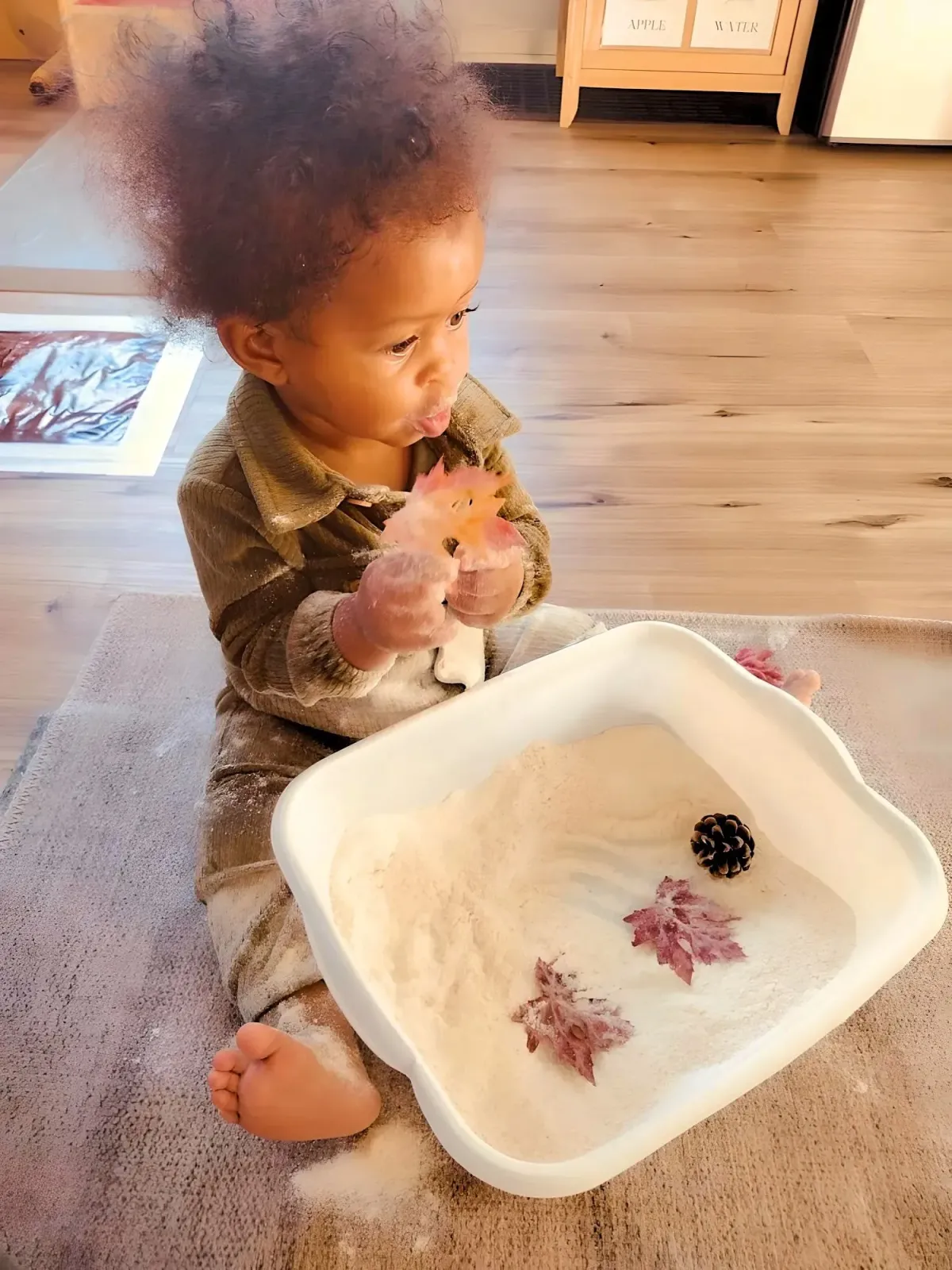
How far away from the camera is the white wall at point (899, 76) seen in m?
1.87

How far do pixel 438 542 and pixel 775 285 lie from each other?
130 cm

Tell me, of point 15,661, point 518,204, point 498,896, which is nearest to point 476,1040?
point 498,896

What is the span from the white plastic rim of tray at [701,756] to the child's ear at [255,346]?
26 cm

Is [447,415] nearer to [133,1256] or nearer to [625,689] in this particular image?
[625,689]

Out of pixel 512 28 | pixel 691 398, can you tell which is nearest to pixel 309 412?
pixel 691 398

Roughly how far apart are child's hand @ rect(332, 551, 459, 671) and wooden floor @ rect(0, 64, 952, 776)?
272 millimetres

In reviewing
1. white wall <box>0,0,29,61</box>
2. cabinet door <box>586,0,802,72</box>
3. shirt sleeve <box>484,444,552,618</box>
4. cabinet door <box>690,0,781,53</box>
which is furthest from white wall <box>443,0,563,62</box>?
shirt sleeve <box>484,444,552,618</box>

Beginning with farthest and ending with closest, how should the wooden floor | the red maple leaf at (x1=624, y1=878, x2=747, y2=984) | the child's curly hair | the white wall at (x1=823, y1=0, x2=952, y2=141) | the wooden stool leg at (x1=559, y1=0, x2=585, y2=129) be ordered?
the wooden stool leg at (x1=559, y1=0, x2=585, y2=129), the white wall at (x1=823, y1=0, x2=952, y2=141), the wooden floor, the red maple leaf at (x1=624, y1=878, x2=747, y2=984), the child's curly hair

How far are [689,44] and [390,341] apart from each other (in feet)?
5.90

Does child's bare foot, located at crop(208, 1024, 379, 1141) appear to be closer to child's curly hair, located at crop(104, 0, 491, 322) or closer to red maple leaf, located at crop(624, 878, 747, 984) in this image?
red maple leaf, located at crop(624, 878, 747, 984)

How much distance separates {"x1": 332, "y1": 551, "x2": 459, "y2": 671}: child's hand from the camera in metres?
0.60

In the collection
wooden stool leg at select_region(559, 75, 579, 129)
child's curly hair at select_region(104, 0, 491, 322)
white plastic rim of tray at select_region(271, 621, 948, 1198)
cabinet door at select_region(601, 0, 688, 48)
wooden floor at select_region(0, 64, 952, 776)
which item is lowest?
wooden floor at select_region(0, 64, 952, 776)

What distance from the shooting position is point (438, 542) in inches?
24.1

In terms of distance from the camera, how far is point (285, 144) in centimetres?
51
